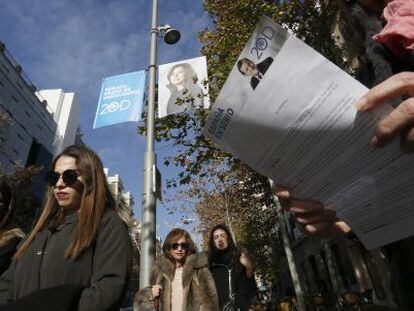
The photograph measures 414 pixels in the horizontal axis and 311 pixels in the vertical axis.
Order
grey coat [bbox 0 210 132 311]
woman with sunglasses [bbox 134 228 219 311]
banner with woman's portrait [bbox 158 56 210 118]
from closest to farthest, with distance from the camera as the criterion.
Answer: grey coat [bbox 0 210 132 311] < woman with sunglasses [bbox 134 228 219 311] < banner with woman's portrait [bbox 158 56 210 118]

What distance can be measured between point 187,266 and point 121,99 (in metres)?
3.66

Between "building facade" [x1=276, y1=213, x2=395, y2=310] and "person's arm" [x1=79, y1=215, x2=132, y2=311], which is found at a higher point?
"building facade" [x1=276, y1=213, x2=395, y2=310]

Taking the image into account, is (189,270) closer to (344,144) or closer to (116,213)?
(116,213)

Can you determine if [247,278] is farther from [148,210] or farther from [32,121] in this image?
[32,121]

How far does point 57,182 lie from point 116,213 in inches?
18.5

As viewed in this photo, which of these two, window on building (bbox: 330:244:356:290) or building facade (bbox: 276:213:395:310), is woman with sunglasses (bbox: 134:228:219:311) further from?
window on building (bbox: 330:244:356:290)

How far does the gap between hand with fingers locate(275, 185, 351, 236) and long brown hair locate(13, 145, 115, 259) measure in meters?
1.38

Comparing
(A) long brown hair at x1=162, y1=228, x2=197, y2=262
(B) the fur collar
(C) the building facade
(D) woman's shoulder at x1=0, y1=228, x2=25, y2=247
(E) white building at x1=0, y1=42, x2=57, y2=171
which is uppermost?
(E) white building at x1=0, y1=42, x2=57, y2=171

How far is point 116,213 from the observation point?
2572mm

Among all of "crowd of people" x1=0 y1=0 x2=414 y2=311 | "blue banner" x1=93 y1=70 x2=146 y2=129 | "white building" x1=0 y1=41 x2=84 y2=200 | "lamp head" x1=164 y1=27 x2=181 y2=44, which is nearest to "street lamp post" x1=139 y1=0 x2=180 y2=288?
"blue banner" x1=93 y1=70 x2=146 y2=129

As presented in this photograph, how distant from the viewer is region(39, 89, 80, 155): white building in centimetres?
5744

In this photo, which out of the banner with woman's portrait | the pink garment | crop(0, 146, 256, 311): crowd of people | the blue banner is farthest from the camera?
the banner with woman's portrait

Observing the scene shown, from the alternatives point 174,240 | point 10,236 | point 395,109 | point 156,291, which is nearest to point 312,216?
point 395,109

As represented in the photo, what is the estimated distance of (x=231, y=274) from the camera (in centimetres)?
560
